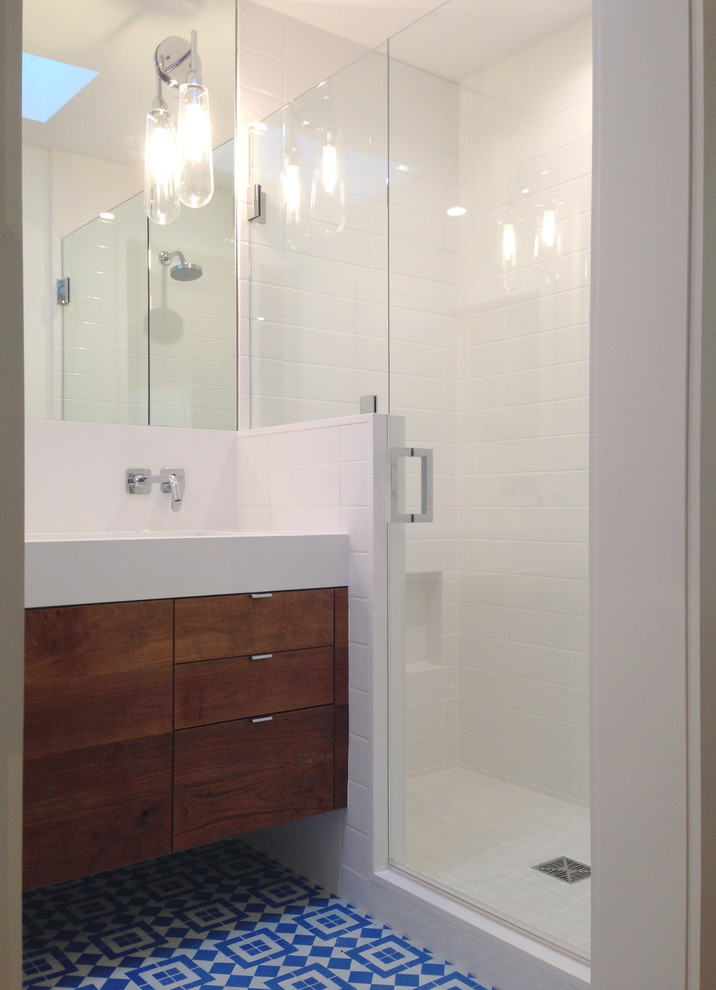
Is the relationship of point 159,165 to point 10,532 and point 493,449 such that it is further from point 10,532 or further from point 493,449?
point 10,532

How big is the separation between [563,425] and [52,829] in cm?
130

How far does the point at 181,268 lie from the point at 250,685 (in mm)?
1293

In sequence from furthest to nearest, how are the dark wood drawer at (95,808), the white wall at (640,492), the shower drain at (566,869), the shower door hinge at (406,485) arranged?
the shower door hinge at (406,485)
the dark wood drawer at (95,808)
the shower drain at (566,869)
the white wall at (640,492)

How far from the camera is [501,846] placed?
1759 mm

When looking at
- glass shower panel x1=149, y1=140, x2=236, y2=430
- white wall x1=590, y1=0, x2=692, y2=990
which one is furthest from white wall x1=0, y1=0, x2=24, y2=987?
glass shower panel x1=149, y1=140, x2=236, y2=430

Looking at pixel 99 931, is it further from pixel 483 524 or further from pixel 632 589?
pixel 632 589

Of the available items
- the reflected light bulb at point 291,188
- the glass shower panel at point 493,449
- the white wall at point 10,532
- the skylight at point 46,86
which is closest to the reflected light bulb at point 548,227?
the glass shower panel at point 493,449

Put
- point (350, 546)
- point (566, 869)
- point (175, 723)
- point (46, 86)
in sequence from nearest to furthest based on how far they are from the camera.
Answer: point (566, 869), point (175, 723), point (350, 546), point (46, 86)

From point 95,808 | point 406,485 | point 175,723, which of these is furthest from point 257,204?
point 95,808

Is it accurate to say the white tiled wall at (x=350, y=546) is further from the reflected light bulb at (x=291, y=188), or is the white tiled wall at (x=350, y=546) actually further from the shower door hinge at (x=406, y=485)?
the reflected light bulb at (x=291, y=188)

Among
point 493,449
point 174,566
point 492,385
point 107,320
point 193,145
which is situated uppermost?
point 193,145

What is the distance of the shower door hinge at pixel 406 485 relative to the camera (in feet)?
6.59

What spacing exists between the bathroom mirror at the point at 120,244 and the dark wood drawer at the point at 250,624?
743 millimetres

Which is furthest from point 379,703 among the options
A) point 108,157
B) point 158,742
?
point 108,157
